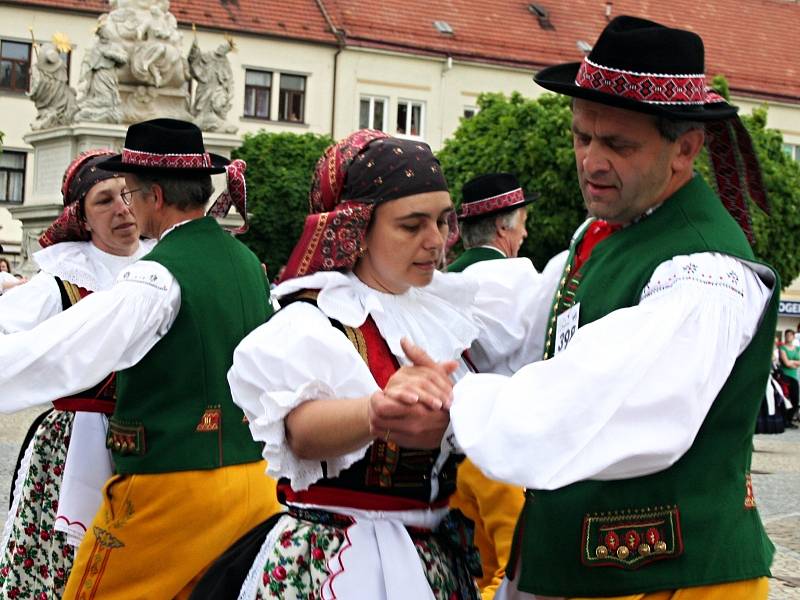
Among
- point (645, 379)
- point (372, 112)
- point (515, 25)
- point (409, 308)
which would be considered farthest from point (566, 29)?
point (645, 379)

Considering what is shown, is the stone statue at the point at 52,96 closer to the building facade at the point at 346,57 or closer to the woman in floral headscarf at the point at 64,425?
the woman in floral headscarf at the point at 64,425

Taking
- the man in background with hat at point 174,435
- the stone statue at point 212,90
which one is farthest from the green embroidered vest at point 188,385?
the stone statue at point 212,90

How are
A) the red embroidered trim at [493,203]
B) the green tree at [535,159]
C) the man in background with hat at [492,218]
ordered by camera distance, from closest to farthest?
the man in background with hat at [492,218] → the red embroidered trim at [493,203] → the green tree at [535,159]

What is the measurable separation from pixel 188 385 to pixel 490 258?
189 centimetres

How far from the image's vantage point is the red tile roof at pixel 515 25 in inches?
1403

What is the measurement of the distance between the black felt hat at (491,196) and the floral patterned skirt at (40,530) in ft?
6.56

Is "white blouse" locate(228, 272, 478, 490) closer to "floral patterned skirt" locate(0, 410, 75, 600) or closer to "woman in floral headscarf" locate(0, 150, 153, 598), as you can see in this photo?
"woman in floral headscarf" locate(0, 150, 153, 598)

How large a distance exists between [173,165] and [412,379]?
76.7 inches

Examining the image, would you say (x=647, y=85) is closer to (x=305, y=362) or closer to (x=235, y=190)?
(x=305, y=362)

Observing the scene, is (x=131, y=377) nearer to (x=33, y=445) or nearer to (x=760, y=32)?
(x=33, y=445)

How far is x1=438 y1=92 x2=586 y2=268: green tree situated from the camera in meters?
24.5

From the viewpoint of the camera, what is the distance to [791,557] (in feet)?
23.5

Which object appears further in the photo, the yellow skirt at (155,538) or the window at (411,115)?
the window at (411,115)

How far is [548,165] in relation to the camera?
2475 cm
